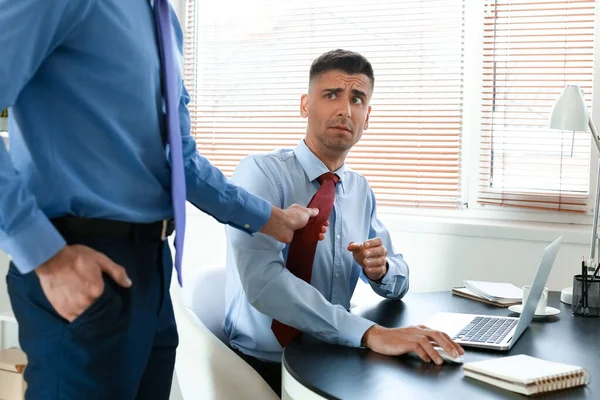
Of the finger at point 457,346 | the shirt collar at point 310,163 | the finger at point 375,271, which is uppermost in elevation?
the shirt collar at point 310,163

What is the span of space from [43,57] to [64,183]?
196mm

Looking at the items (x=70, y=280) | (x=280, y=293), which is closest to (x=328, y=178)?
(x=280, y=293)

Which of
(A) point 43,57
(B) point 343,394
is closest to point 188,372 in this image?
(B) point 343,394

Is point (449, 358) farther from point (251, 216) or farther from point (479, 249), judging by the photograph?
point (479, 249)

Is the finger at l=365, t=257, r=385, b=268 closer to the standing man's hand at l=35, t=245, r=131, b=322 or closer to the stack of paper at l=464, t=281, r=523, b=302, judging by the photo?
the stack of paper at l=464, t=281, r=523, b=302

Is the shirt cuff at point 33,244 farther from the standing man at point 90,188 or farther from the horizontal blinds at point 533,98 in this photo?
the horizontal blinds at point 533,98

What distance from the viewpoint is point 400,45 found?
3383mm

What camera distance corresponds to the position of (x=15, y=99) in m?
1.08

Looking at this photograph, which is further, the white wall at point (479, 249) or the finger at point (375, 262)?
the white wall at point (479, 249)

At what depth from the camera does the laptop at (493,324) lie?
1612mm

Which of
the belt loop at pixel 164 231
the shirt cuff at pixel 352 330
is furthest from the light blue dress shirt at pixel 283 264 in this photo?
the belt loop at pixel 164 231

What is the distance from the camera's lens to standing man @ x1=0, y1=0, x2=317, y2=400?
3.50ft

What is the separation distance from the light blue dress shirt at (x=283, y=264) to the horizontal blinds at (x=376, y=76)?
1070 mm

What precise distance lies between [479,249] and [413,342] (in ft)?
5.29
